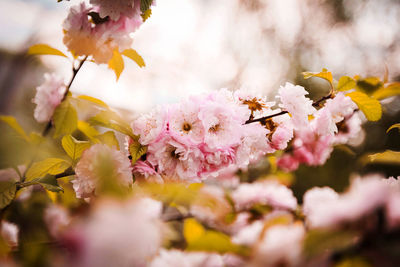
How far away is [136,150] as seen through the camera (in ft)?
1.99

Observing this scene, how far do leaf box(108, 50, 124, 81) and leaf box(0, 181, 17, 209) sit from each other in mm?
361

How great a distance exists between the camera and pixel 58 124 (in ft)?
1.76

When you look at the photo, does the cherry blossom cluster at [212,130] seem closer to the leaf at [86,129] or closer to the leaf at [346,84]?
the leaf at [346,84]

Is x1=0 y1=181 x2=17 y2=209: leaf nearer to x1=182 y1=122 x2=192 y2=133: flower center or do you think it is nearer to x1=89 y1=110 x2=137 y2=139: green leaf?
x1=89 y1=110 x2=137 y2=139: green leaf

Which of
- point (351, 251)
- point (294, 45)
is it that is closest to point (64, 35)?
point (351, 251)

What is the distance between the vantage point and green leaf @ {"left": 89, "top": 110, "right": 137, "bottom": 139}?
1.99 feet

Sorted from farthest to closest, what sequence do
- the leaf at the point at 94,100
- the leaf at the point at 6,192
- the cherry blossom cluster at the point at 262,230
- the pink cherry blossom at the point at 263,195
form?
the pink cherry blossom at the point at 263,195, the leaf at the point at 94,100, the leaf at the point at 6,192, the cherry blossom cluster at the point at 262,230

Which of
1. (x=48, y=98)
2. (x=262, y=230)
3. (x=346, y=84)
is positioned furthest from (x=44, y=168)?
(x=346, y=84)

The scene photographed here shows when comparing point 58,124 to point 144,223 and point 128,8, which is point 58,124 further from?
point 144,223

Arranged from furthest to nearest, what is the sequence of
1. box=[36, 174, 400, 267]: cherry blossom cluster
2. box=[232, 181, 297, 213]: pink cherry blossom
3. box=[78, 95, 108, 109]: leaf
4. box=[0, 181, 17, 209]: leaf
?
box=[232, 181, 297, 213]: pink cherry blossom → box=[78, 95, 108, 109]: leaf → box=[0, 181, 17, 209]: leaf → box=[36, 174, 400, 267]: cherry blossom cluster

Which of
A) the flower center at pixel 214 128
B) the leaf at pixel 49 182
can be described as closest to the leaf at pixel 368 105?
the flower center at pixel 214 128

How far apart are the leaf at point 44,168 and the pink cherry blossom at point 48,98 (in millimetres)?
111

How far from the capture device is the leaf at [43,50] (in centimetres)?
60

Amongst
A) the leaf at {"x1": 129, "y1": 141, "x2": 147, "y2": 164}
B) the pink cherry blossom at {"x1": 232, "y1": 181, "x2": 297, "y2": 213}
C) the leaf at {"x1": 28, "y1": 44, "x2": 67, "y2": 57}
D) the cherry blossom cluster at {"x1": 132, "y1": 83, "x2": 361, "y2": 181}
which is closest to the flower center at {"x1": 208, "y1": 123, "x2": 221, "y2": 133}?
the cherry blossom cluster at {"x1": 132, "y1": 83, "x2": 361, "y2": 181}
